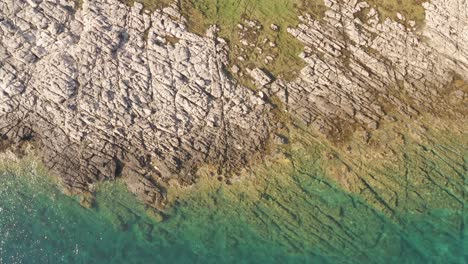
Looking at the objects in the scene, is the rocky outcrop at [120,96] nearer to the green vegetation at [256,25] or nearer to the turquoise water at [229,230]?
the green vegetation at [256,25]

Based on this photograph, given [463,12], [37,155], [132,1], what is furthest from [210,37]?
[463,12]

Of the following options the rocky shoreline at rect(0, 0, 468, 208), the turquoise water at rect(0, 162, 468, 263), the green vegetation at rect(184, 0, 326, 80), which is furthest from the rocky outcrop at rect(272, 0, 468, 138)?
the turquoise water at rect(0, 162, 468, 263)

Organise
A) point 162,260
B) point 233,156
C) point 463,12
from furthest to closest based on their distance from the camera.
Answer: point 463,12, point 233,156, point 162,260

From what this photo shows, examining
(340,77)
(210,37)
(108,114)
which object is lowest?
(108,114)

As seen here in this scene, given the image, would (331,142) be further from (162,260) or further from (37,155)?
(37,155)

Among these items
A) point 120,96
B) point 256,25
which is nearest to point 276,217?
point 120,96

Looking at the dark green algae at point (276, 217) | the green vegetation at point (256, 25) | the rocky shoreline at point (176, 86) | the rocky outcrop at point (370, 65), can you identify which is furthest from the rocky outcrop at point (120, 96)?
the rocky outcrop at point (370, 65)
